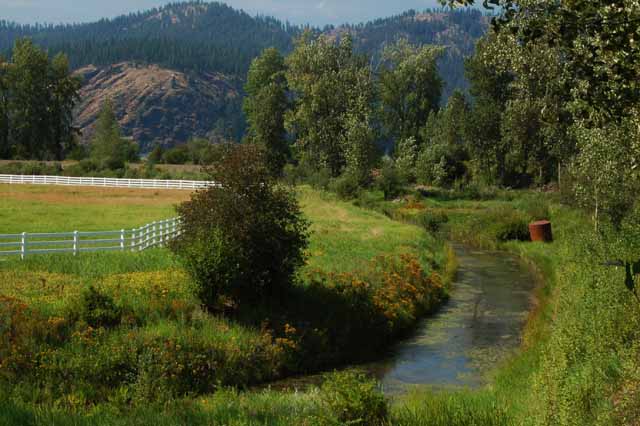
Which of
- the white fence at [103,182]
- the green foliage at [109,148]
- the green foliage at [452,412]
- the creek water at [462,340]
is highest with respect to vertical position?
the green foliage at [109,148]

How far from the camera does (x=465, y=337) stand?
82.6ft

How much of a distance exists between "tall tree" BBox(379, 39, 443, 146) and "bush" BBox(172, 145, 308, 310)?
219ft

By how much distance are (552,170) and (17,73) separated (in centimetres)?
7565

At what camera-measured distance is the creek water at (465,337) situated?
20.7 m

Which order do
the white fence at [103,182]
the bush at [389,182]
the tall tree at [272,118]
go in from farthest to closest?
the tall tree at [272,118]
the white fence at [103,182]
the bush at [389,182]

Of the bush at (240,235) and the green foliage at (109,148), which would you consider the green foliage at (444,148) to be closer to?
the green foliage at (109,148)

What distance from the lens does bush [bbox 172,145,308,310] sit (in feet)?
72.6

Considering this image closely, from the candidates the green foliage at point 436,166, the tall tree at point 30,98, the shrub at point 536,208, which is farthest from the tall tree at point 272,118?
the shrub at point 536,208

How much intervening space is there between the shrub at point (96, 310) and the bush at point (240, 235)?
2567 mm

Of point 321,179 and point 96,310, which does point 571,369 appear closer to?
point 96,310

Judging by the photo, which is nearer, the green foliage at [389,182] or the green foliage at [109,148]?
the green foliage at [389,182]

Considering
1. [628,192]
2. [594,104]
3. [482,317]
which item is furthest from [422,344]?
[594,104]

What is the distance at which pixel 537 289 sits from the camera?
3291 centimetres

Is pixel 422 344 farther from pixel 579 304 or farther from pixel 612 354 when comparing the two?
pixel 612 354
